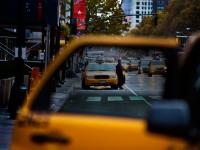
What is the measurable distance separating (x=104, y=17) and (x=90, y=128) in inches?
2815

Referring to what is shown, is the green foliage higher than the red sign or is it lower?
higher

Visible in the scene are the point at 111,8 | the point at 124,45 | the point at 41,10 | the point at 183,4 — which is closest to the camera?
the point at 124,45

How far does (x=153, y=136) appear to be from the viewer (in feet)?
14.0

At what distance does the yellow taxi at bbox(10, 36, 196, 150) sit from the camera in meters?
4.14

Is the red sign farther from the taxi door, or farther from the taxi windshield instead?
the taxi door

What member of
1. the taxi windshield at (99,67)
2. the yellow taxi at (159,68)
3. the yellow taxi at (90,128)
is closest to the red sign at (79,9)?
the taxi windshield at (99,67)

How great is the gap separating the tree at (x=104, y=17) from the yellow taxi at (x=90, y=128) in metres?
66.8

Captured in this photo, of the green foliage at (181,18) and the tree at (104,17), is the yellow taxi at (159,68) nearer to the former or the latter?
the tree at (104,17)

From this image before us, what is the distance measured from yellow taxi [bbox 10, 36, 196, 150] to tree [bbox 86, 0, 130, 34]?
219 feet

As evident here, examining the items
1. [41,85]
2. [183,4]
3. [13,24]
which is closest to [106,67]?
[13,24]

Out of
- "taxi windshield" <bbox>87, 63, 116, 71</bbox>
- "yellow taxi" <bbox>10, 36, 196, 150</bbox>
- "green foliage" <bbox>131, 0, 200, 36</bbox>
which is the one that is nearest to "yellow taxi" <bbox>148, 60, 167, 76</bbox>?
"yellow taxi" <bbox>10, 36, 196, 150</bbox>

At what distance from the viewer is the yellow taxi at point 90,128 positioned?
4141 millimetres

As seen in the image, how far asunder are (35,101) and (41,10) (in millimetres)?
24060

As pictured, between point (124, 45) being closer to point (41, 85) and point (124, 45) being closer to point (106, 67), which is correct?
point (41, 85)
